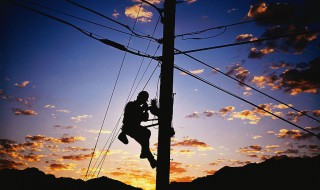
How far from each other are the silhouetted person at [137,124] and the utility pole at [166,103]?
700 millimetres

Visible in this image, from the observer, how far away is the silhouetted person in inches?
270

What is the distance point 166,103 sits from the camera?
20.7 feet

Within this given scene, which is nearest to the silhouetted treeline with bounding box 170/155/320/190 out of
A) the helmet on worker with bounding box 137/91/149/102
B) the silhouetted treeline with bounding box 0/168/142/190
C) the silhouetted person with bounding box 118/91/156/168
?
the silhouetted treeline with bounding box 0/168/142/190

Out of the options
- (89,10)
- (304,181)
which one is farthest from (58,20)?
(304,181)

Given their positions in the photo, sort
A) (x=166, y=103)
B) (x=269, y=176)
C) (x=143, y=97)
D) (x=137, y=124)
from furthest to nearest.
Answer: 1. (x=269, y=176)
2. (x=143, y=97)
3. (x=137, y=124)
4. (x=166, y=103)

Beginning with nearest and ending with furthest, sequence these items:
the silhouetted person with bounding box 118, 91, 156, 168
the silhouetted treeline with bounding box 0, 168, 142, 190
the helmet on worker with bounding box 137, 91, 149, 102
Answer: the silhouetted person with bounding box 118, 91, 156, 168 → the helmet on worker with bounding box 137, 91, 149, 102 → the silhouetted treeline with bounding box 0, 168, 142, 190

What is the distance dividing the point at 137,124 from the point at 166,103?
1.12 metres

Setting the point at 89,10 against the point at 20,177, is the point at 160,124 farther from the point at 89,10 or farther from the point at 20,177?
the point at 20,177

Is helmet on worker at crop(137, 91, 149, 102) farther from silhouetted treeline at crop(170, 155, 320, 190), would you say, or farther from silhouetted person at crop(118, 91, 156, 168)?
silhouetted treeline at crop(170, 155, 320, 190)

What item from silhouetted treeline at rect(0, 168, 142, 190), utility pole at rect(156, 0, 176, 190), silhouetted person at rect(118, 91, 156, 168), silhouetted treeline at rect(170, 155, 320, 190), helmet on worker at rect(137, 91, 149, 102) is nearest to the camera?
utility pole at rect(156, 0, 176, 190)

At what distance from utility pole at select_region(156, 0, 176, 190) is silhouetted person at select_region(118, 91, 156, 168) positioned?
0.70m

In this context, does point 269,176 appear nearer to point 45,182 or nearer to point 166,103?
point 166,103

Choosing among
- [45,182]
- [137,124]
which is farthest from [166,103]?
Answer: [45,182]

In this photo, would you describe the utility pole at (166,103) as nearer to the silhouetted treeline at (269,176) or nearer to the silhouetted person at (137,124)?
the silhouetted person at (137,124)
